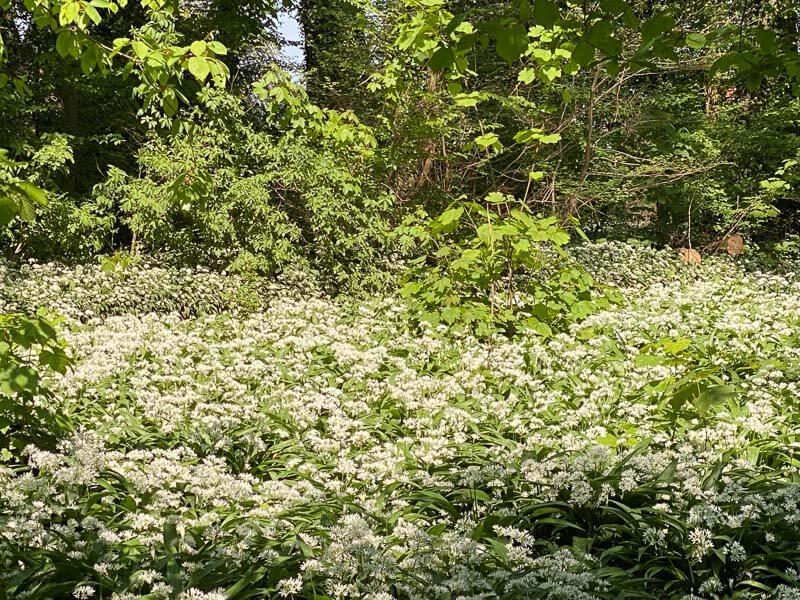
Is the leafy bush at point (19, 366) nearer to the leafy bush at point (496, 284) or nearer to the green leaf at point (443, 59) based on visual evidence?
the green leaf at point (443, 59)

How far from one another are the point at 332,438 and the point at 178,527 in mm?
1739

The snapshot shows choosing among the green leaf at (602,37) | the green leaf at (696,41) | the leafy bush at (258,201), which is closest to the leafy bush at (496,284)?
the leafy bush at (258,201)

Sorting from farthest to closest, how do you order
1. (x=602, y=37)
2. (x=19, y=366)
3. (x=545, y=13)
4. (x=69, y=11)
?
(x=19, y=366) < (x=69, y=11) < (x=602, y=37) < (x=545, y=13)

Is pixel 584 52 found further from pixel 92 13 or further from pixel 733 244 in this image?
pixel 733 244

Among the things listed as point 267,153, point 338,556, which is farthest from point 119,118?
point 338,556

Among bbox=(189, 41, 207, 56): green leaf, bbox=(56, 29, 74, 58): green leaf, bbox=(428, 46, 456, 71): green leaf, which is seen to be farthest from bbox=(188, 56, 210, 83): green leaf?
bbox=(428, 46, 456, 71): green leaf

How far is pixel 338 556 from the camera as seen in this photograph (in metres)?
2.63

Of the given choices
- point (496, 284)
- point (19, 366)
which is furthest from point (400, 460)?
point (496, 284)

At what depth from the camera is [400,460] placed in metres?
4.33

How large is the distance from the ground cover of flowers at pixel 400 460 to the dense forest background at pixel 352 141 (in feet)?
3.86

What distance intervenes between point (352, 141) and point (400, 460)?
201 inches

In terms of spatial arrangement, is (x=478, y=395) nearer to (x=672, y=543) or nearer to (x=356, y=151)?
(x=672, y=543)

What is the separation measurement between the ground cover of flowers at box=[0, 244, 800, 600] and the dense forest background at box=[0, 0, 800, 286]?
1.18m

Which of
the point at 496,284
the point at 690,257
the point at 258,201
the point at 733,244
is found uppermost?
the point at 258,201
